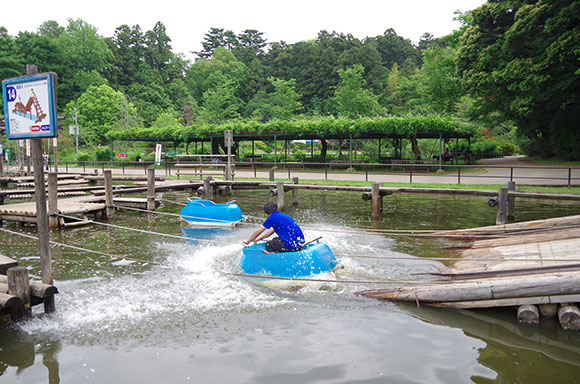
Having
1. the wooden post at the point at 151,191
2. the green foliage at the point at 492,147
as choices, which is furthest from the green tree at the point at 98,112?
the wooden post at the point at 151,191

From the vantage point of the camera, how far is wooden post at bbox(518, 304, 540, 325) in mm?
6160

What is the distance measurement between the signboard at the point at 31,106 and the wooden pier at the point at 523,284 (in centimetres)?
535

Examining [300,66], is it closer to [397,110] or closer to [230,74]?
[230,74]

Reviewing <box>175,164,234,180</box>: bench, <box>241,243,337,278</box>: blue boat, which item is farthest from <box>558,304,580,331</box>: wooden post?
<box>175,164,234,180</box>: bench

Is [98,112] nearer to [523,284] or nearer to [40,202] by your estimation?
[40,202]

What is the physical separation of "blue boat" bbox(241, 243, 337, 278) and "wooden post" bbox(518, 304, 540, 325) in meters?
3.22

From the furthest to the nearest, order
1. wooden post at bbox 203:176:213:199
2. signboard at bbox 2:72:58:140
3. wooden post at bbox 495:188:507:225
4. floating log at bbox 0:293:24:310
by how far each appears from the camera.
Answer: wooden post at bbox 203:176:213:199
wooden post at bbox 495:188:507:225
signboard at bbox 2:72:58:140
floating log at bbox 0:293:24:310

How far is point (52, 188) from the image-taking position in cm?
1247

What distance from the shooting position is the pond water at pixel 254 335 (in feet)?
16.7

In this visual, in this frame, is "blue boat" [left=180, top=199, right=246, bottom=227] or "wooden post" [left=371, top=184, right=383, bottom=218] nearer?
"blue boat" [left=180, top=199, right=246, bottom=227]

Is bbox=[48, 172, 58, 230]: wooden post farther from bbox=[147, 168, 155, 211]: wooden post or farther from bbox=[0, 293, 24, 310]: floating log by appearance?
bbox=[0, 293, 24, 310]: floating log

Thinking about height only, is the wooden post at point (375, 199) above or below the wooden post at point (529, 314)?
above

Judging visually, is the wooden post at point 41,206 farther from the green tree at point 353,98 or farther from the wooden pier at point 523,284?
the green tree at point 353,98

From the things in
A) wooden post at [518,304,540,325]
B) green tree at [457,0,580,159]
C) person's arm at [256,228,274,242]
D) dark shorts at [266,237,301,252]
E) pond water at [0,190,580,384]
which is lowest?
pond water at [0,190,580,384]
